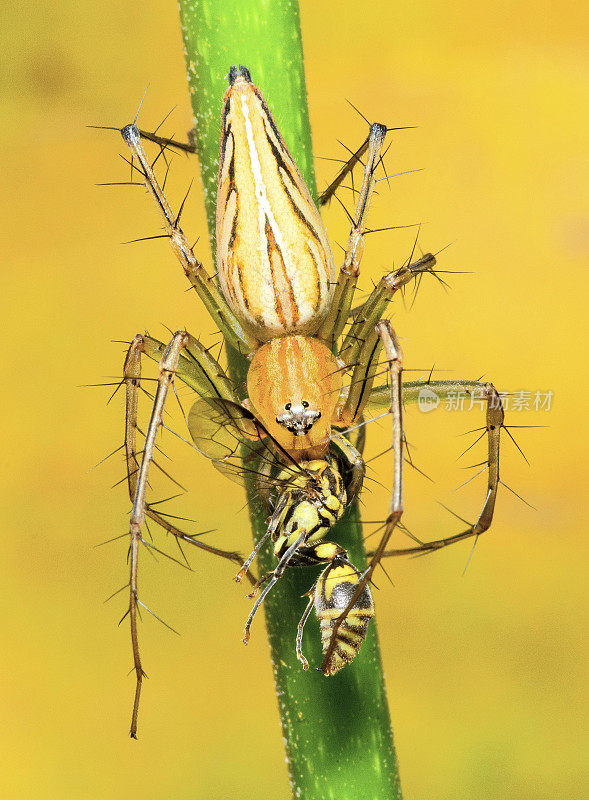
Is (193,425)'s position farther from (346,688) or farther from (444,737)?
(444,737)

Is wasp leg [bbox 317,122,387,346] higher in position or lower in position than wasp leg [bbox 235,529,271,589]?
higher

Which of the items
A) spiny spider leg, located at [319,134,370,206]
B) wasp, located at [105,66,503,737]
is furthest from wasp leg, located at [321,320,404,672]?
spiny spider leg, located at [319,134,370,206]

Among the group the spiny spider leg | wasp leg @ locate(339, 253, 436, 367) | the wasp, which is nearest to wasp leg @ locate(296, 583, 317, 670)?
the wasp

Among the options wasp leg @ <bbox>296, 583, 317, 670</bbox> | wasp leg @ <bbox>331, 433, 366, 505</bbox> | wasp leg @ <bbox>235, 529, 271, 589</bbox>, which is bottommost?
wasp leg @ <bbox>296, 583, 317, 670</bbox>

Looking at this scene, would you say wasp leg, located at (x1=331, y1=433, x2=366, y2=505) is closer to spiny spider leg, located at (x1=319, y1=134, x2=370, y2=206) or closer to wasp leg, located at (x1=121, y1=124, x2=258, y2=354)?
wasp leg, located at (x1=121, y1=124, x2=258, y2=354)

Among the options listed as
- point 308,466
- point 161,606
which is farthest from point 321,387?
point 161,606

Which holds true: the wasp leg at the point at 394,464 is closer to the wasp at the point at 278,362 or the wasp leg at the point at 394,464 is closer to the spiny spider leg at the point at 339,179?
the wasp at the point at 278,362

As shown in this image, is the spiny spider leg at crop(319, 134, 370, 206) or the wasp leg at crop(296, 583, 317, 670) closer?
the wasp leg at crop(296, 583, 317, 670)

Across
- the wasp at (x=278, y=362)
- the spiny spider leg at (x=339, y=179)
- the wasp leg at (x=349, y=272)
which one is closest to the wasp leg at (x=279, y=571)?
the wasp at (x=278, y=362)
